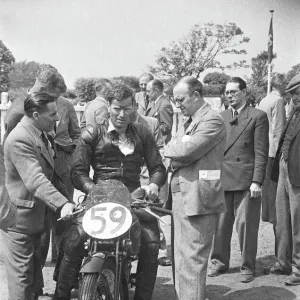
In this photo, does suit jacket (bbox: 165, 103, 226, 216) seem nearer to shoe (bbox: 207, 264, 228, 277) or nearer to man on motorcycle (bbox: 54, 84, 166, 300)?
man on motorcycle (bbox: 54, 84, 166, 300)

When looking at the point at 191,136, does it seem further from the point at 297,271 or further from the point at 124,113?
the point at 297,271

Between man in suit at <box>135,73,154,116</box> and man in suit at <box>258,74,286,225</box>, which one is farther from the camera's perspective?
man in suit at <box>135,73,154,116</box>

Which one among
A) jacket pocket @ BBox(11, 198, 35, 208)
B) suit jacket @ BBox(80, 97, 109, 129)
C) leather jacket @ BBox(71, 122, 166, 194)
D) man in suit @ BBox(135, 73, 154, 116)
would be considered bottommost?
jacket pocket @ BBox(11, 198, 35, 208)

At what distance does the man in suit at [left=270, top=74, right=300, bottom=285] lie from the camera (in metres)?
5.16

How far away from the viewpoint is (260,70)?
2431 centimetres

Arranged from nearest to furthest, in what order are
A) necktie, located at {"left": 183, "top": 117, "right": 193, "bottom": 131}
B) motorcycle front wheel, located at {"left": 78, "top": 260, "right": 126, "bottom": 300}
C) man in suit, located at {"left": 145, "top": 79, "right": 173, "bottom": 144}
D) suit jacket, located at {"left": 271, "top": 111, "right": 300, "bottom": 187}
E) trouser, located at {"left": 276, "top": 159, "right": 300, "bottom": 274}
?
motorcycle front wheel, located at {"left": 78, "top": 260, "right": 126, "bottom": 300} < necktie, located at {"left": 183, "top": 117, "right": 193, "bottom": 131} < suit jacket, located at {"left": 271, "top": 111, "right": 300, "bottom": 187} < trouser, located at {"left": 276, "top": 159, "right": 300, "bottom": 274} < man in suit, located at {"left": 145, "top": 79, "right": 173, "bottom": 144}

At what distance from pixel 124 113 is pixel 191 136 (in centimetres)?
50

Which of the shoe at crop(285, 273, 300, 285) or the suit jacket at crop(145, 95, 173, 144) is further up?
the suit jacket at crop(145, 95, 173, 144)

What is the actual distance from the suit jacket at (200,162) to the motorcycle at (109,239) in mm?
320

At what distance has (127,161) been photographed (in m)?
4.25

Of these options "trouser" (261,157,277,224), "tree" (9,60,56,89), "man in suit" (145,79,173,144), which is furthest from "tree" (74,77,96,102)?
"trouser" (261,157,277,224)

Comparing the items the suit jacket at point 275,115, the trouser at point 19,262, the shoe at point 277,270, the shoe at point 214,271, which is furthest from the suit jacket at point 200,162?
A: the suit jacket at point 275,115

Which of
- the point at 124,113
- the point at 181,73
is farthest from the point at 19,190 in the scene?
the point at 181,73

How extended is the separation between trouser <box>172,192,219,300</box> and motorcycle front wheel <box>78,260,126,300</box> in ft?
1.79
